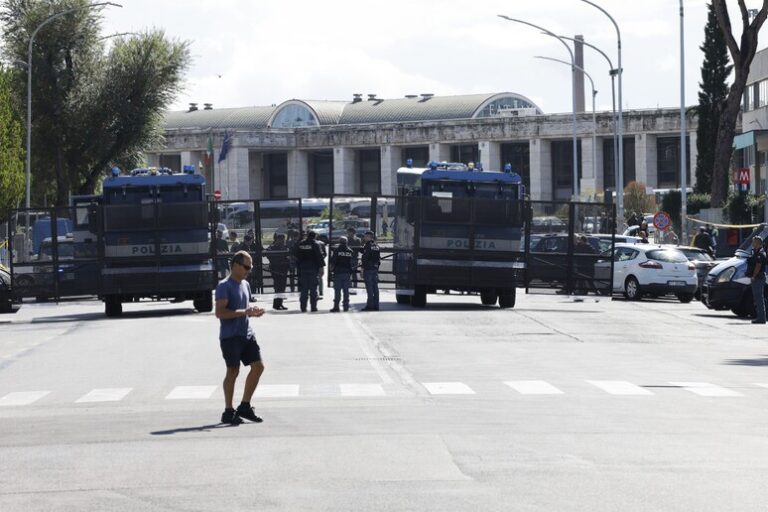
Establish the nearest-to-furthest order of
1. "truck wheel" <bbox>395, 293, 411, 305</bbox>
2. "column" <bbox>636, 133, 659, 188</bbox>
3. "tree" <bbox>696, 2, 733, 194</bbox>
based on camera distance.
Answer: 1. "truck wheel" <bbox>395, 293, 411, 305</bbox>
2. "tree" <bbox>696, 2, 733, 194</bbox>
3. "column" <bbox>636, 133, 659, 188</bbox>

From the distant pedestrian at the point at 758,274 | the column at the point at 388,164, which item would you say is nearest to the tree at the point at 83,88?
the distant pedestrian at the point at 758,274

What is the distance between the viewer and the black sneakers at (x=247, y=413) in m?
14.9

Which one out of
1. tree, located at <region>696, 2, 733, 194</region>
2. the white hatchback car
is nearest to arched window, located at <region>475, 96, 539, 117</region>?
tree, located at <region>696, 2, 733, 194</region>

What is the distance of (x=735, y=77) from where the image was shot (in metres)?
55.3

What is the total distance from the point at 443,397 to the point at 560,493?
6854mm

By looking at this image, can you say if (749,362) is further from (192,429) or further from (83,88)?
(83,88)

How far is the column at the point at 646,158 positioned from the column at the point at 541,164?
675 cm

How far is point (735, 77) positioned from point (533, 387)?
3922 cm

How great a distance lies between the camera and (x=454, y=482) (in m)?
10.8

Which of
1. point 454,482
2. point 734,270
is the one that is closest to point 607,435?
point 454,482

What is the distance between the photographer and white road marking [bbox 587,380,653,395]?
17703 mm

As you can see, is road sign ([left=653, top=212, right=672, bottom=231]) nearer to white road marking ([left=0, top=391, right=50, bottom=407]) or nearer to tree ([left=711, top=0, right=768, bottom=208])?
tree ([left=711, top=0, right=768, bottom=208])

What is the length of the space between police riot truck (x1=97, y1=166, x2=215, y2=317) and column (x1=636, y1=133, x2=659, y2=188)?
3093 inches

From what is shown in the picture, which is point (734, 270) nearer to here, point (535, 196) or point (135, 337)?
point (135, 337)
